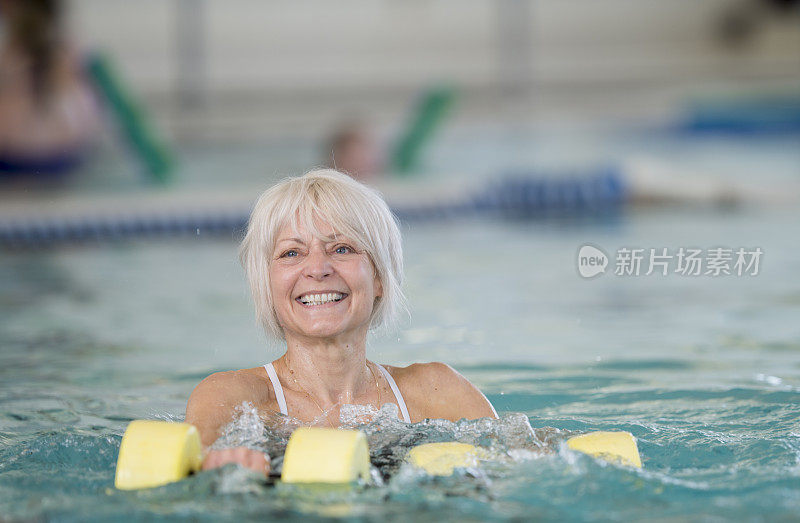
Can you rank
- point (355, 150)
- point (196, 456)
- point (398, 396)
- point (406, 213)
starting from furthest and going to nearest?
point (355, 150)
point (406, 213)
point (398, 396)
point (196, 456)

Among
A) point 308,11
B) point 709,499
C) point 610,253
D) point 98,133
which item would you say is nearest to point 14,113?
point 98,133

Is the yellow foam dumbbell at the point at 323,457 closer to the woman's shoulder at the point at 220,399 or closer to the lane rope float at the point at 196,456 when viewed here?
the lane rope float at the point at 196,456

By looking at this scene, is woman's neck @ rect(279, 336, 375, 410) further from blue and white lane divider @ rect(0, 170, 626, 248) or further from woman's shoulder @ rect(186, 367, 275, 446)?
blue and white lane divider @ rect(0, 170, 626, 248)

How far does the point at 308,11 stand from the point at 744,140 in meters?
8.60

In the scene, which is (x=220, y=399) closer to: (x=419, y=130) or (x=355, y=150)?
(x=355, y=150)

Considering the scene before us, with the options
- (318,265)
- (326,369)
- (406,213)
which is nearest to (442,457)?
(326,369)

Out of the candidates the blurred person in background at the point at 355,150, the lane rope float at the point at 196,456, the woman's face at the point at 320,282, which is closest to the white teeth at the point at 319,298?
the woman's face at the point at 320,282

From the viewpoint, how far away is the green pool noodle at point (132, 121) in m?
8.57

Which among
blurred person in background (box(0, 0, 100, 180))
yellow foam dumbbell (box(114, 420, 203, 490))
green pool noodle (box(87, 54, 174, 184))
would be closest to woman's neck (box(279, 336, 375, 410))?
yellow foam dumbbell (box(114, 420, 203, 490))

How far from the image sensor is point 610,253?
695 cm

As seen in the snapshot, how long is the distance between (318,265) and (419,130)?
7.37 metres

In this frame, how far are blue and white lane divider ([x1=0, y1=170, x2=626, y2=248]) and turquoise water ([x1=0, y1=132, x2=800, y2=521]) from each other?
199mm

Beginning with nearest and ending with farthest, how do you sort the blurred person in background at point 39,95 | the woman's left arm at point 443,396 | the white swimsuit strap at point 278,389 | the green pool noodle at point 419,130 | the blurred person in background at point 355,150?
the white swimsuit strap at point 278,389 < the woman's left arm at point 443,396 < the blurred person in background at point 39,95 < the blurred person in background at point 355,150 < the green pool noodle at point 419,130

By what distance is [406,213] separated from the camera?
830 centimetres
